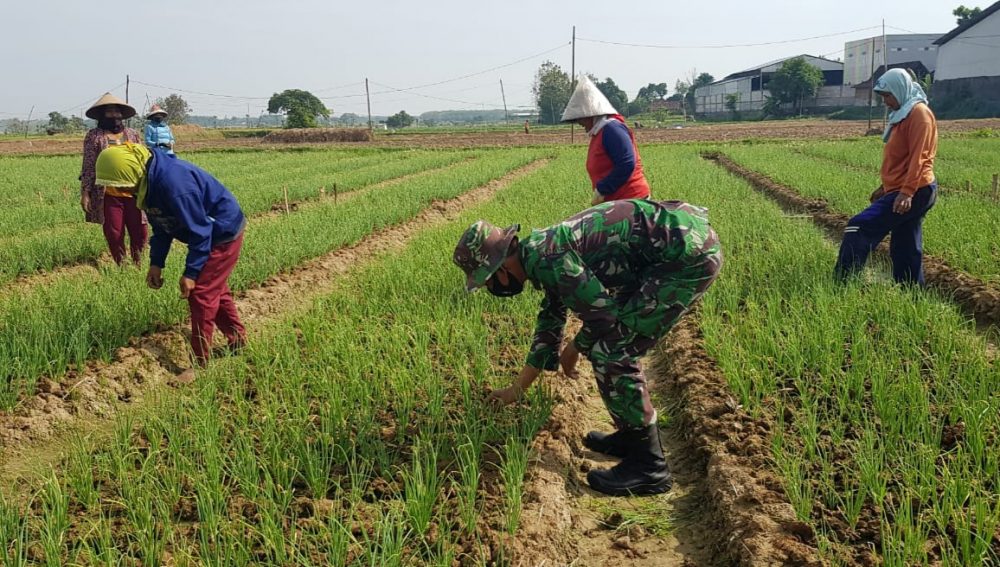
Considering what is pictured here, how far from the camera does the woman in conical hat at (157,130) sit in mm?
6645

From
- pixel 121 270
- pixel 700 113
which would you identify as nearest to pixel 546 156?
pixel 121 270

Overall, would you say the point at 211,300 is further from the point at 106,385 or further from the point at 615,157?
the point at 615,157

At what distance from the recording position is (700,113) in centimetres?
6362

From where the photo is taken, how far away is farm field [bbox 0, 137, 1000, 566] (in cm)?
212

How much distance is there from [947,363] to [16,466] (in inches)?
160

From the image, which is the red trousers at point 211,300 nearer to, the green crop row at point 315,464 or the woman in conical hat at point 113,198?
the green crop row at point 315,464

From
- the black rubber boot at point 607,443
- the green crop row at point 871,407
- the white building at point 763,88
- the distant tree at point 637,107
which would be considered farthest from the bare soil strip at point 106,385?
the distant tree at point 637,107

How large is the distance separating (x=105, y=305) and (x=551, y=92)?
61.4 meters

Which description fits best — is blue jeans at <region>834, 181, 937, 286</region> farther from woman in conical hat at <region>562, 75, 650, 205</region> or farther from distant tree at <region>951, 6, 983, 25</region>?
distant tree at <region>951, 6, 983, 25</region>

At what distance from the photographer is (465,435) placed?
2611 mm

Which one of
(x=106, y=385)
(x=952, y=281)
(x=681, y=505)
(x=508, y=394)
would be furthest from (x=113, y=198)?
(x=952, y=281)

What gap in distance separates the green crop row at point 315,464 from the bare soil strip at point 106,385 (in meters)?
0.37

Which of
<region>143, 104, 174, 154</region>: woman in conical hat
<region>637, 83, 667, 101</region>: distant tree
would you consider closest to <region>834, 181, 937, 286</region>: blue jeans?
<region>143, 104, 174, 154</region>: woman in conical hat

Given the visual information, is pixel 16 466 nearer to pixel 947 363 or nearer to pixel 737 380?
pixel 737 380
